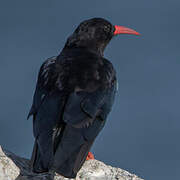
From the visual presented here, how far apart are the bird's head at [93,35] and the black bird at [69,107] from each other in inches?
16.6

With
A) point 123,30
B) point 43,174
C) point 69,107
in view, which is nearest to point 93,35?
point 123,30

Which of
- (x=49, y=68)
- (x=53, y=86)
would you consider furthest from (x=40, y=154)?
(x=49, y=68)

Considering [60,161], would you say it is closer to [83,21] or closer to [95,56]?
[95,56]

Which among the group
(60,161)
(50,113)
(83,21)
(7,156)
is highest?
(83,21)

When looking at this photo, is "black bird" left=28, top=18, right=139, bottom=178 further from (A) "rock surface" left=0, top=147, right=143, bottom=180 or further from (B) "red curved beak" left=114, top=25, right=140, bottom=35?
(B) "red curved beak" left=114, top=25, right=140, bottom=35

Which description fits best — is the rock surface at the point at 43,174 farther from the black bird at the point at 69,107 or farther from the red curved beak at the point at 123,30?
the red curved beak at the point at 123,30

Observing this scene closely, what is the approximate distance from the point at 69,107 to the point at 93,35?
3.09 metres

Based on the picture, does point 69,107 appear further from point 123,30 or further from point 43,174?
point 123,30

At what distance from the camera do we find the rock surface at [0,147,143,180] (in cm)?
726

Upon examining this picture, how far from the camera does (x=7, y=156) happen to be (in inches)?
305

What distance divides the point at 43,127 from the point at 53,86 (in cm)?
99

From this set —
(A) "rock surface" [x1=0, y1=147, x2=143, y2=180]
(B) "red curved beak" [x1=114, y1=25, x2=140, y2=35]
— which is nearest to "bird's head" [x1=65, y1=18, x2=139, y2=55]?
(B) "red curved beak" [x1=114, y1=25, x2=140, y2=35]

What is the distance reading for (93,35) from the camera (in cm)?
1006

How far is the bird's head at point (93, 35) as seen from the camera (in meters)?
9.88
